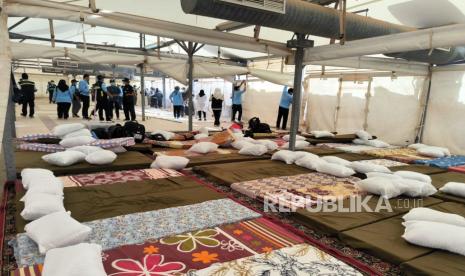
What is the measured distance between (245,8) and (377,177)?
6.50ft

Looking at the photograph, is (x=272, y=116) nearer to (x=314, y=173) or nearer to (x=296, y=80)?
(x=296, y=80)

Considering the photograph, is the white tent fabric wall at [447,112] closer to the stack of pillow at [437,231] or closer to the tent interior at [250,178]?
the tent interior at [250,178]

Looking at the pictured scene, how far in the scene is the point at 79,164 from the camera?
10.6ft

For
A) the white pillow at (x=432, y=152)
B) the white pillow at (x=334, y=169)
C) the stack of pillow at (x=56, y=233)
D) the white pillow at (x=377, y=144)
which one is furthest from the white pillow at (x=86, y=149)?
the white pillow at (x=432, y=152)

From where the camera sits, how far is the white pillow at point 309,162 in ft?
11.6

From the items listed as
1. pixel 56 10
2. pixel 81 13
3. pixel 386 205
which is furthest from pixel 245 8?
pixel 386 205

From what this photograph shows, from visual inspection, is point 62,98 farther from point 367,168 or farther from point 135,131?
point 367,168

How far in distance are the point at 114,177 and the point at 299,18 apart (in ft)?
8.17

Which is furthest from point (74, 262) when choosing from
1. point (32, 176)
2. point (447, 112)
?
point (447, 112)

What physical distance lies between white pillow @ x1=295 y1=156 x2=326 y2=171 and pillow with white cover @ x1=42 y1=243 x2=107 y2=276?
265 cm

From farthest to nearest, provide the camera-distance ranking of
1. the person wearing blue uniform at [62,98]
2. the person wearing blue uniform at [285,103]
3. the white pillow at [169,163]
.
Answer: the person wearing blue uniform at [285,103] → the person wearing blue uniform at [62,98] → the white pillow at [169,163]

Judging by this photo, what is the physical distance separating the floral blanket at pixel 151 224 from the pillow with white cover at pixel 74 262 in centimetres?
20

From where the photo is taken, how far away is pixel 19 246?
1.59 m

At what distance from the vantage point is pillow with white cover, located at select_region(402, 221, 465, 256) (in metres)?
1.67
